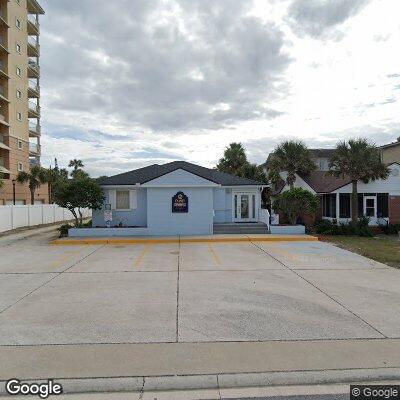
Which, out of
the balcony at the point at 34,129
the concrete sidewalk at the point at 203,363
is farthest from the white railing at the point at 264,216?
the balcony at the point at 34,129

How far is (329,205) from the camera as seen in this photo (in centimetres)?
2592

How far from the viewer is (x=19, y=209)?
1139 inches

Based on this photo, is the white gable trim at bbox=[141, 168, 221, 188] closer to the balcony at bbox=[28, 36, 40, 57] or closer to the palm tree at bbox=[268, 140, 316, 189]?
the palm tree at bbox=[268, 140, 316, 189]

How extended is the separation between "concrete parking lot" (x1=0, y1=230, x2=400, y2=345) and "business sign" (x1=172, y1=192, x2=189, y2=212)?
24.9 feet

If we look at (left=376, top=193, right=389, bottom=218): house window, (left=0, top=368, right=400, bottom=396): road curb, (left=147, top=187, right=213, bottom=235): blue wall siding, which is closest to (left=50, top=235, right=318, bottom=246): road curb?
(left=147, top=187, right=213, bottom=235): blue wall siding

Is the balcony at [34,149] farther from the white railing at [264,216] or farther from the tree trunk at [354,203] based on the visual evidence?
the tree trunk at [354,203]

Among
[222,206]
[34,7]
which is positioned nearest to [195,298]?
[222,206]

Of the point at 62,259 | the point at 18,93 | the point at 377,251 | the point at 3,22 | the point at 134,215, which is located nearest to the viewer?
the point at 62,259

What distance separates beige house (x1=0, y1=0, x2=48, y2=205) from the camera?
135 feet

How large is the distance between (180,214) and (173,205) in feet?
2.18

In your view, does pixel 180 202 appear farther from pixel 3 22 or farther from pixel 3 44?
pixel 3 22

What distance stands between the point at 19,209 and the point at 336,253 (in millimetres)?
23921

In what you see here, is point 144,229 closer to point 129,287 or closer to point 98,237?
point 98,237

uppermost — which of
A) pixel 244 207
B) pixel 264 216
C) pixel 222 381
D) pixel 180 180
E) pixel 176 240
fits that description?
pixel 180 180
